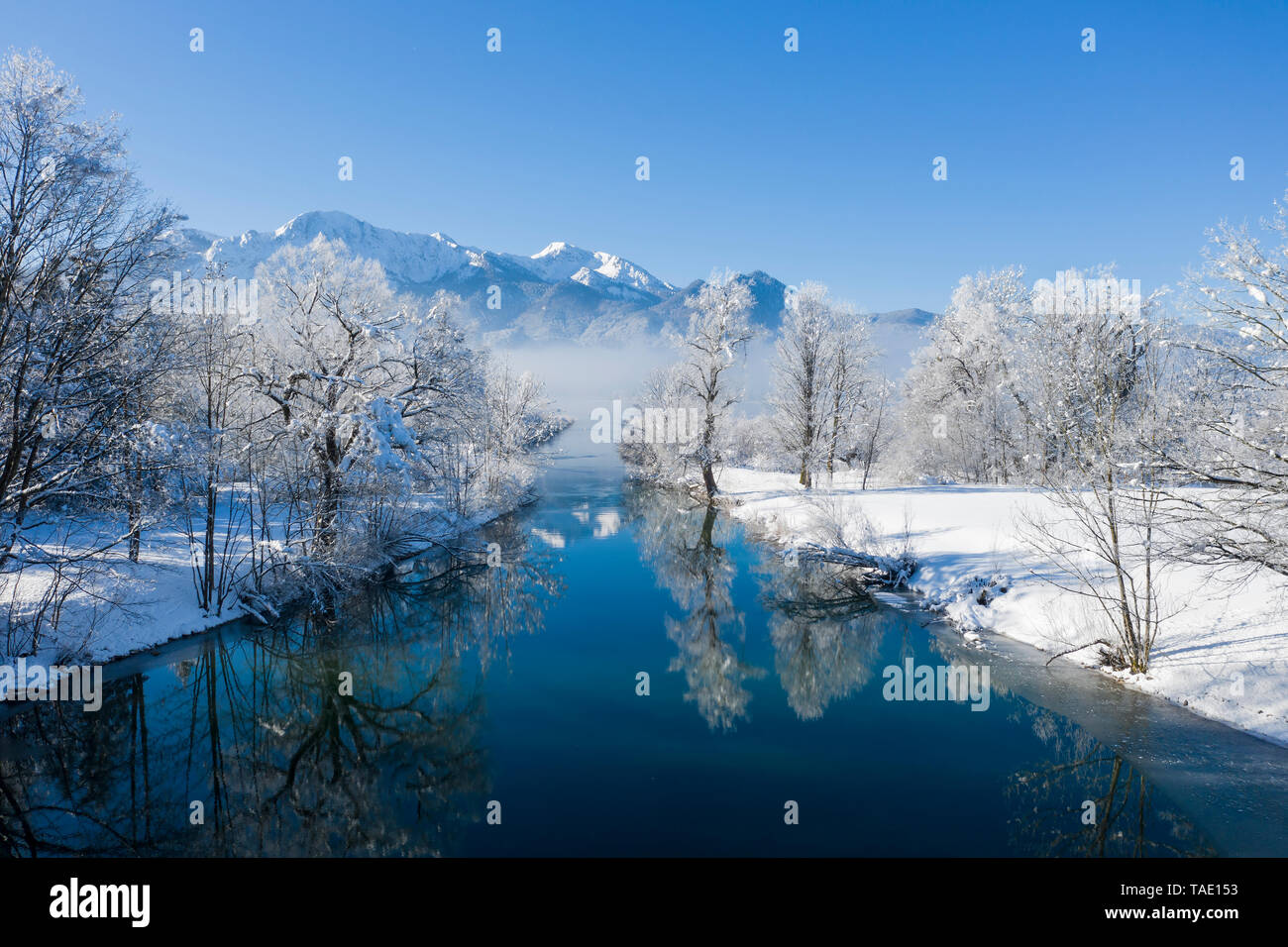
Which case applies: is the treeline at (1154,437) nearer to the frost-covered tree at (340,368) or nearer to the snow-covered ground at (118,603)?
the frost-covered tree at (340,368)

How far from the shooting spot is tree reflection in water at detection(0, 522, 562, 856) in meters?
8.00

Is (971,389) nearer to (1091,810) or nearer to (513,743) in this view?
(1091,810)

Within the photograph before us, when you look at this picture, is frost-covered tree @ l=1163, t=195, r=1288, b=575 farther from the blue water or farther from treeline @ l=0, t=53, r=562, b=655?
treeline @ l=0, t=53, r=562, b=655

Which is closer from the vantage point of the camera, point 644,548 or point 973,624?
point 973,624

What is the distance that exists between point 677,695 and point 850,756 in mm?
3507

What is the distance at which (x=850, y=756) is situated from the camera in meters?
9.74

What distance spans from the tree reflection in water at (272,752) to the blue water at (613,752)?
5cm

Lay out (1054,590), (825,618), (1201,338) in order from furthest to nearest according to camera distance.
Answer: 1. (825,618)
2. (1054,590)
3. (1201,338)

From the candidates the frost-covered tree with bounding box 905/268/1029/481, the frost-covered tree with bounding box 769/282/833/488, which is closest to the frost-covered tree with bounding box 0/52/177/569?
the frost-covered tree with bounding box 769/282/833/488

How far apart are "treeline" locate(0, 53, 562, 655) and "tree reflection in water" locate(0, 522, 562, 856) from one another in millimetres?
2705

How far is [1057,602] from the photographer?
14.0m

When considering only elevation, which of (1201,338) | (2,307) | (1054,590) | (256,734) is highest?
(2,307)
